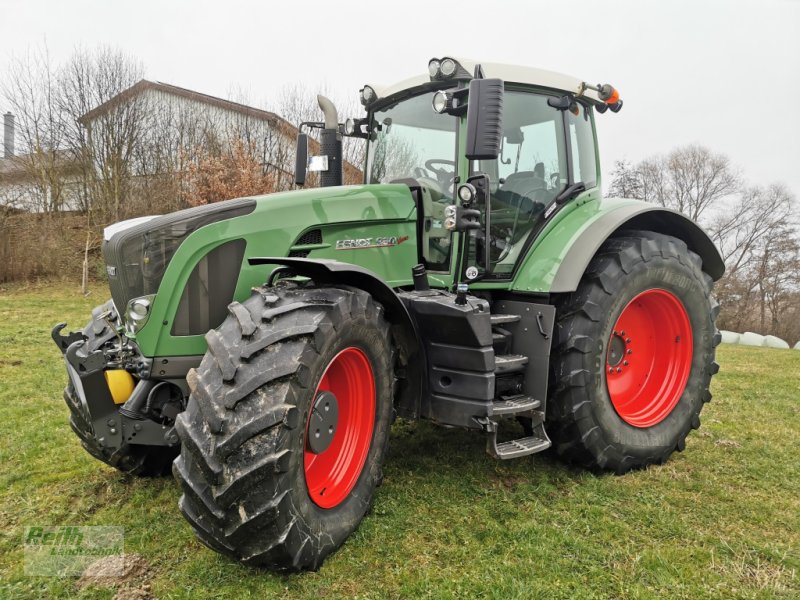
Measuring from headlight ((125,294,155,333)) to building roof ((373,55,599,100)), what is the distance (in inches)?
81.0

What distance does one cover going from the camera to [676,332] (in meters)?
3.86

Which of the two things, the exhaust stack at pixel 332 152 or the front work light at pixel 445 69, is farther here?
the exhaust stack at pixel 332 152

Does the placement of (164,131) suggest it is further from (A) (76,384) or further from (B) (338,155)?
(A) (76,384)

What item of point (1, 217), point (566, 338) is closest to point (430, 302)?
point (566, 338)

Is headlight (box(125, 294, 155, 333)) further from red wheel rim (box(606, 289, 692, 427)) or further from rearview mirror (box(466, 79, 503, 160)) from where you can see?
red wheel rim (box(606, 289, 692, 427))

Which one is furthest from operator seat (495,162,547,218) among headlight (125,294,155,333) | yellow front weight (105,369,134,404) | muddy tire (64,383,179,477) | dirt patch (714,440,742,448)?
muddy tire (64,383,179,477)

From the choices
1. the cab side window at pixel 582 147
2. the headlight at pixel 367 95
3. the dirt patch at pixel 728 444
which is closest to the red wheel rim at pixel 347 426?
Result: the headlight at pixel 367 95

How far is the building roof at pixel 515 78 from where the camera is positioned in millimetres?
3340

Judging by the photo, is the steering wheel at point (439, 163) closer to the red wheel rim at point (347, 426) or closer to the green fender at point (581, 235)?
the green fender at point (581, 235)

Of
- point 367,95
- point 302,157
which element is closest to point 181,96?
point 302,157

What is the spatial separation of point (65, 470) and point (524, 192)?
11.0ft

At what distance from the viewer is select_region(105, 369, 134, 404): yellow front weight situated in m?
2.58

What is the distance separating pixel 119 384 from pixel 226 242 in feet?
2.71

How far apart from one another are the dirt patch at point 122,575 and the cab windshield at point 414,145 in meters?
2.47
